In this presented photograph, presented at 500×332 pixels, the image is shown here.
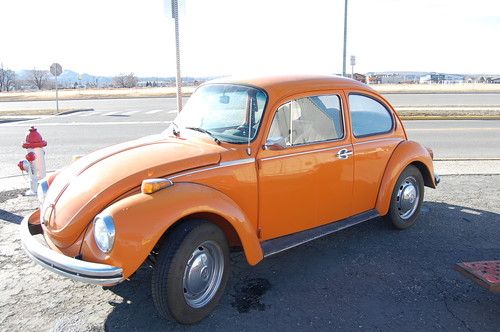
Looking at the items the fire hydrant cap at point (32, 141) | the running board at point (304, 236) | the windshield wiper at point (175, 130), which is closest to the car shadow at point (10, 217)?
the fire hydrant cap at point (32, 141)

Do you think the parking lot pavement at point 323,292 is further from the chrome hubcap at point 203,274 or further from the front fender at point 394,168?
the front fender at point 394,168

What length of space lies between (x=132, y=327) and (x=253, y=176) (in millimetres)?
1522

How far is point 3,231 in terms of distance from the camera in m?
5.12

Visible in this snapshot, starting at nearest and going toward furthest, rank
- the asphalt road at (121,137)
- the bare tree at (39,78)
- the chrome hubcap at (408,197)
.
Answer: the chrome hubcap at (408,197) → the asphalt road at (121,137) → the bare tree at (39,78)

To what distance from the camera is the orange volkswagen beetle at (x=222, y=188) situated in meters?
3.01

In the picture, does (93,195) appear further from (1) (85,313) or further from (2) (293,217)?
(2) (293,217)

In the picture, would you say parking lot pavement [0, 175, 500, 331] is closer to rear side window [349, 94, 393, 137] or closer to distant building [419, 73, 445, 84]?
rear side window [349, 94, 393, 137]

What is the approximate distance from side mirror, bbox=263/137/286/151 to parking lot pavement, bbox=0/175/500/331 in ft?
4.07

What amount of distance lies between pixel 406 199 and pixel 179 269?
3159 millimetres

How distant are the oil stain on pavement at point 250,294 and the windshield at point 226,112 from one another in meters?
1.31

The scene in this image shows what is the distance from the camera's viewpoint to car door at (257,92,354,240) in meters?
3.75

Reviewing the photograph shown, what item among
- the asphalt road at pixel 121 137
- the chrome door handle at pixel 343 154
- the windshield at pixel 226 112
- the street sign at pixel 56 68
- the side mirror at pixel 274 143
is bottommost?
the asphalt road at pixel 121 137

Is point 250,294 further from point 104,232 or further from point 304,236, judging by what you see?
point 104,232

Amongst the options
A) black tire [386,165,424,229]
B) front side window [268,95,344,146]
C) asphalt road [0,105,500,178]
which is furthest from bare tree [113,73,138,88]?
front side window [268,95,344,146]
